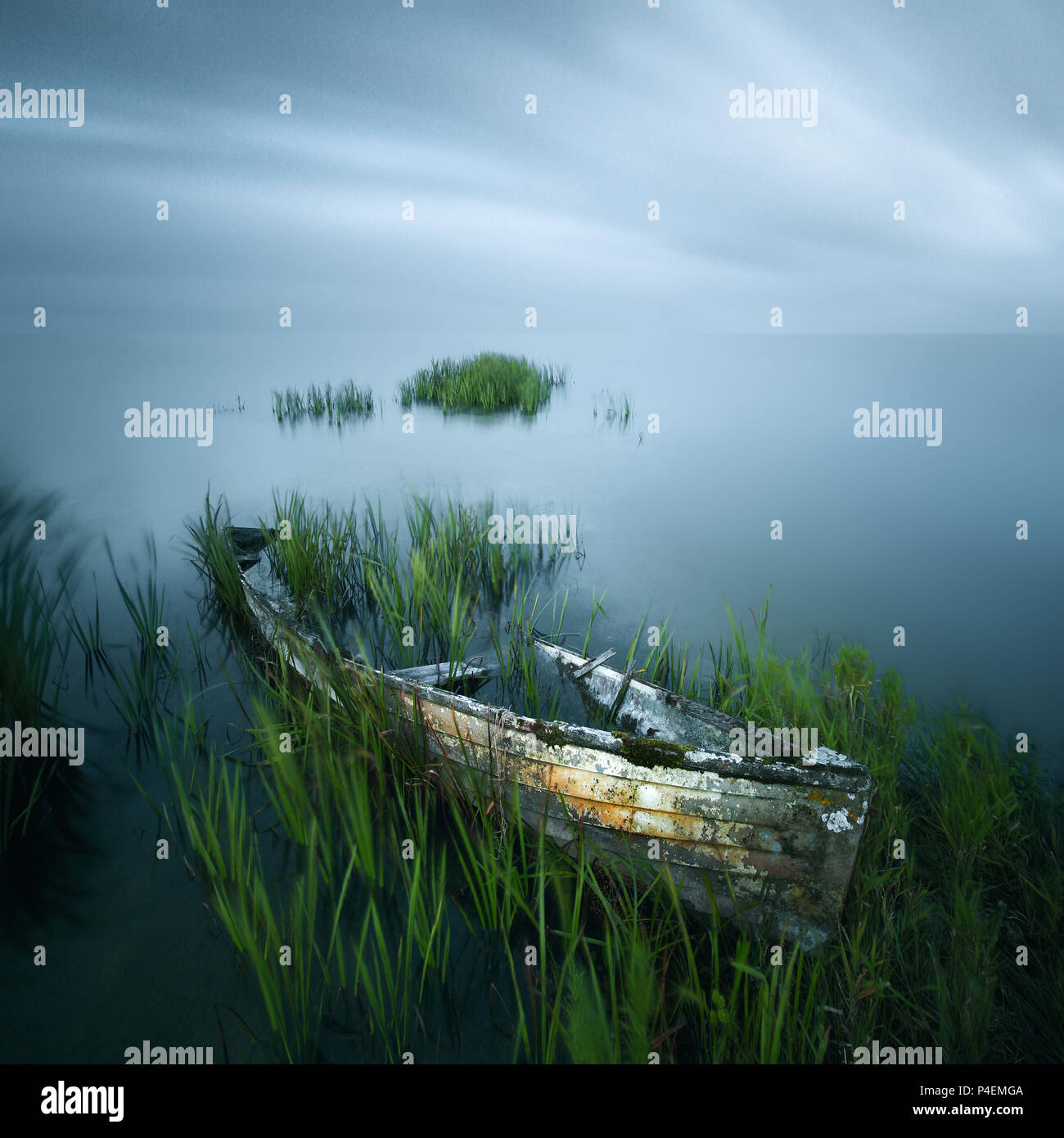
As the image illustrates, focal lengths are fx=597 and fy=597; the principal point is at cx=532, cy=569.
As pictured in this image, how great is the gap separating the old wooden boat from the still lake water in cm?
191

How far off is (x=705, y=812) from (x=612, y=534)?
861 cm

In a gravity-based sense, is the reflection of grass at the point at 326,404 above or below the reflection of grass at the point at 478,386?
below

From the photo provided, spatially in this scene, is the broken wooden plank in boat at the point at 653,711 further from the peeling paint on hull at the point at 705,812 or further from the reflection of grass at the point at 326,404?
the reflection of grass at the point at 326,404

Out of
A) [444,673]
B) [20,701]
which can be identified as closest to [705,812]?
[444,673]

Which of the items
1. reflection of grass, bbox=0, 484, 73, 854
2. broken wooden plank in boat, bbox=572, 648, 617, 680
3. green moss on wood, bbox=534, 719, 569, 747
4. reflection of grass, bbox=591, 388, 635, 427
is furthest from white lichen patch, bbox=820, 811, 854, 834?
reflection of grass, bbox=591, 388, 635, 427

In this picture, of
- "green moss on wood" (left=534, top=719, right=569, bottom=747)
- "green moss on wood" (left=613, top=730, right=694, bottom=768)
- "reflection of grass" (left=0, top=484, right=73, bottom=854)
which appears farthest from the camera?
"reflection of grass" (left=0, top=484, right=73, bottom=854)

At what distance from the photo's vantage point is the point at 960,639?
7543 mm

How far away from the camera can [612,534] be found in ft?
38.0

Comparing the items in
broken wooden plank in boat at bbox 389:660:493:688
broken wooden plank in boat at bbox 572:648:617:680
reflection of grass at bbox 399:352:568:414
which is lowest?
broken wooden plank in boat at bbox 389:660:493:688

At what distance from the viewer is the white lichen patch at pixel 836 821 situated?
2.96 m

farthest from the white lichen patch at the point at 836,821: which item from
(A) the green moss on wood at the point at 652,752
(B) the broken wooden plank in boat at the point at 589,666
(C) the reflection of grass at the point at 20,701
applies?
(C) the reflection of grass at the point at 20,701

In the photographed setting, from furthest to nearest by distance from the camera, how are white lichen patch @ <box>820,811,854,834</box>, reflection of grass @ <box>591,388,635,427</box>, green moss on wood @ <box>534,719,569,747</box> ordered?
reflection of grass @ <box>591,388,635,427</box>
green moss on wood @ <box>534,719,569,747</box>
white lichen patch @ <box>820,811,854,834</box>

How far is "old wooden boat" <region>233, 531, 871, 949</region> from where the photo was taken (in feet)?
9.92

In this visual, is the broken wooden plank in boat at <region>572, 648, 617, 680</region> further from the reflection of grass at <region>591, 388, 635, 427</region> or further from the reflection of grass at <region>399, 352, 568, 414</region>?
the reflection of grass at <region>591, 388, 635, 427</region>
